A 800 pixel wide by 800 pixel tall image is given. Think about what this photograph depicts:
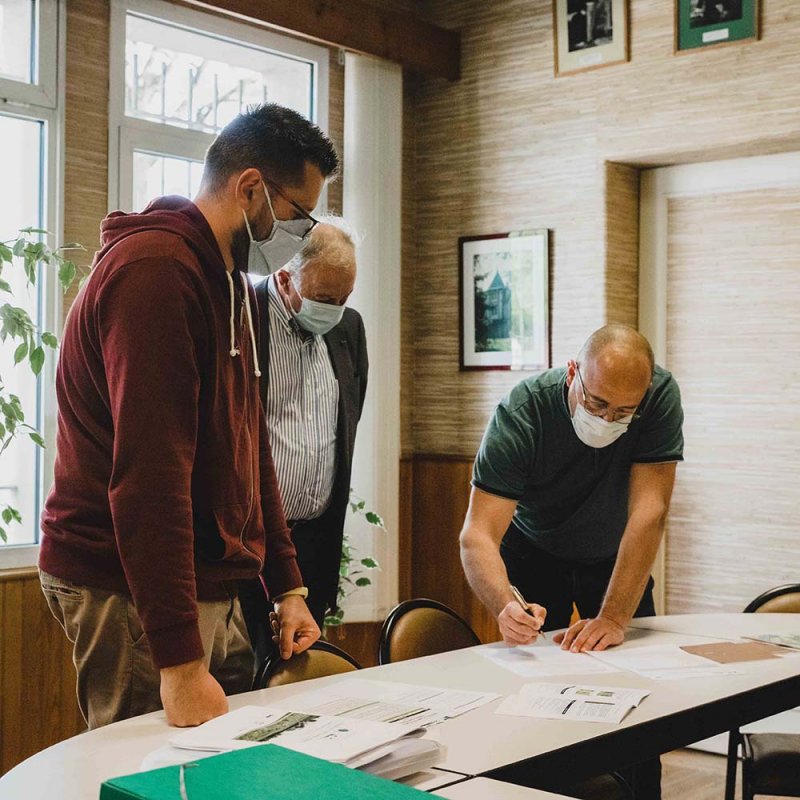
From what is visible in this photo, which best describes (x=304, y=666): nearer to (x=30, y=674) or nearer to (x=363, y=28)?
(x=30, y=674)

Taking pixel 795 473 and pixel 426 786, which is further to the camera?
pixel 795 473

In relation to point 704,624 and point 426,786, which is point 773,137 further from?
point 426,786

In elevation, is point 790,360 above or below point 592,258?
below

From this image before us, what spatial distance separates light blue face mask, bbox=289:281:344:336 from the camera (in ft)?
10.4

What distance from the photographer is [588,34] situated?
181 inches

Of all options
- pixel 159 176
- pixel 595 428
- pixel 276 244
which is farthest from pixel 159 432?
pixel 159 176

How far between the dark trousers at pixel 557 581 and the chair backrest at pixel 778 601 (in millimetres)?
328

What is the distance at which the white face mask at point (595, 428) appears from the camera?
9.36 feet

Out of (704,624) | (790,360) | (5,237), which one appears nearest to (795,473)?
(790,360)

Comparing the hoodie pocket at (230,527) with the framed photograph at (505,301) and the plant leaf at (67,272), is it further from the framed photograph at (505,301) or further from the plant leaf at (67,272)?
the framed photograph at (505,301)

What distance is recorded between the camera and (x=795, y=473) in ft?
13.9

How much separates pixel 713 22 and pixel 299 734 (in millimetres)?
3369

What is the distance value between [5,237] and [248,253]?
2092 millimetres

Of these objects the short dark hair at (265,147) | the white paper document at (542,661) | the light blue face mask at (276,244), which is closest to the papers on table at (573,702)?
the white paper document at (542,661)
